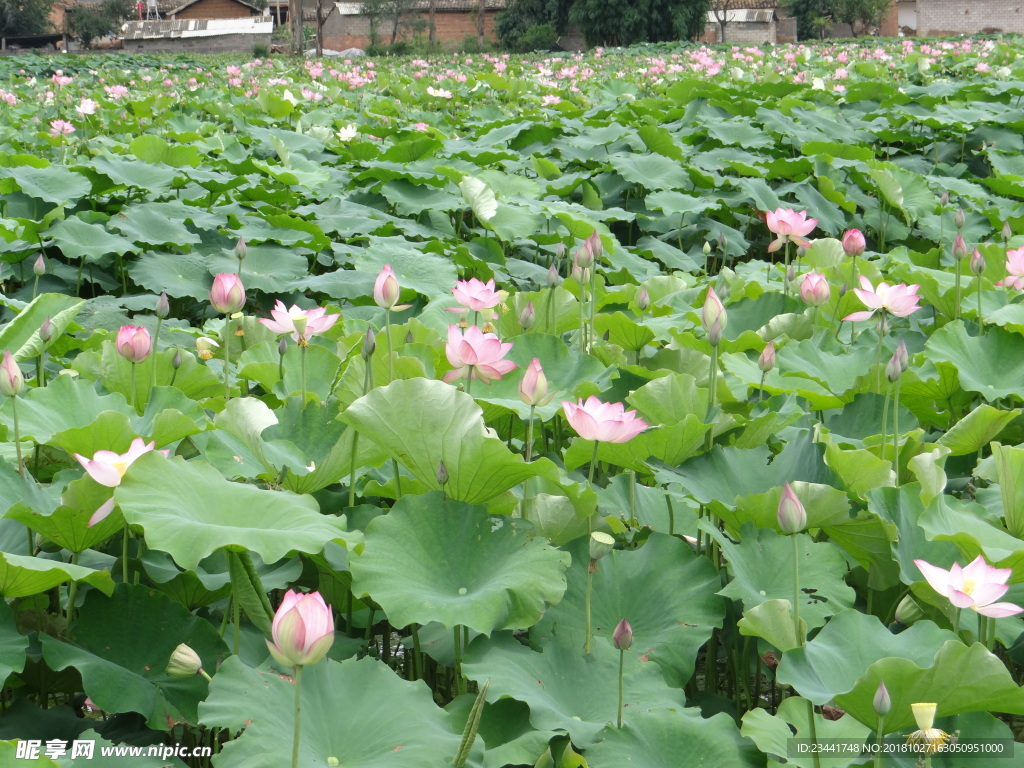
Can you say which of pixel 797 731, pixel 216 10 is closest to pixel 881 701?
pixel 797 731

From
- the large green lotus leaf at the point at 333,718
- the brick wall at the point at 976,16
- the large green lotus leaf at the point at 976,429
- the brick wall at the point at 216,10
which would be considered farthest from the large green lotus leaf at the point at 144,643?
the brick wall at the point at 216,10

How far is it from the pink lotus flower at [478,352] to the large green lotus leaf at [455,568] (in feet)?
0.83

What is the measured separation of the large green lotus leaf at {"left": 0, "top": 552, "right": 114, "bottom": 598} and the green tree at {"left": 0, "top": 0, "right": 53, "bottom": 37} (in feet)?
142

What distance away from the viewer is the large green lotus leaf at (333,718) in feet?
2.87

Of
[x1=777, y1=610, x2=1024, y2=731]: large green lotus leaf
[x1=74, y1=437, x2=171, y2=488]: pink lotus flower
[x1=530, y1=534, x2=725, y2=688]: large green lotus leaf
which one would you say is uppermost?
[x1=74, y1=437, x2=171, y2=488]: pink lotus flower

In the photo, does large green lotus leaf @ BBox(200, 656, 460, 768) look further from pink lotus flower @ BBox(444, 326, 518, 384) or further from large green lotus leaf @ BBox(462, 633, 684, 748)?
pink lotus flower @ BBox(444, 326, 518, 384)

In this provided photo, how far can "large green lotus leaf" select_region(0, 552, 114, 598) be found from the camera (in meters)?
0.92

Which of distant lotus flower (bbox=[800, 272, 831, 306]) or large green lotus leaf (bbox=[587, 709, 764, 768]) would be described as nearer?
large green lotus leaf (bbox=[587, 709, 764, 768])

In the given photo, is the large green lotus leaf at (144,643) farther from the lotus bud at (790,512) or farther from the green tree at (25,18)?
the green tree at (25,18)

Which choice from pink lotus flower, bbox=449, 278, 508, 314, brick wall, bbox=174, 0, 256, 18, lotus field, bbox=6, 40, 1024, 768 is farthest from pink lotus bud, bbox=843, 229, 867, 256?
brick wall, bbox=174, 0, 256, 18

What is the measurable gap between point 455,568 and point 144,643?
364 millimetres

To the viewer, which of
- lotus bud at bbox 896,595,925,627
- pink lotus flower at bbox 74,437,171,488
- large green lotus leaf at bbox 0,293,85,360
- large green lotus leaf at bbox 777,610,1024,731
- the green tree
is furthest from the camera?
the green tree

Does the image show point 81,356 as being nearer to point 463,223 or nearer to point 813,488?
point 813,488

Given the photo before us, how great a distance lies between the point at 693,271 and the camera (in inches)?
150
